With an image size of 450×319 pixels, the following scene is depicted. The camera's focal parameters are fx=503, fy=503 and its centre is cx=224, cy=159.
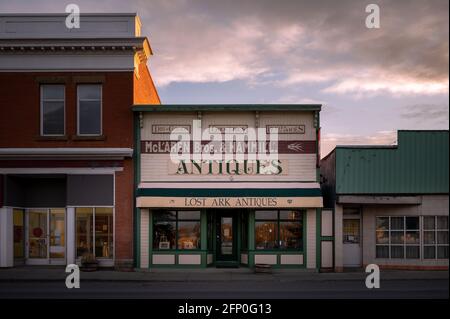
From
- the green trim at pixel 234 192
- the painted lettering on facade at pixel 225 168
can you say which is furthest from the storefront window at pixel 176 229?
the painted lettering on facade at pixel 225 168

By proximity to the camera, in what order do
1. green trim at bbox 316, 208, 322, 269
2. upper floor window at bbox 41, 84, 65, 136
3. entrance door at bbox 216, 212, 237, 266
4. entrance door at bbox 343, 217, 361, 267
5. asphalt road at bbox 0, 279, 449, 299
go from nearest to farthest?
1. asphalt road at bbox 0, 279, 449, 299
2. green trim at bbox 316, 208, 322, 269
3. upper floor window at bbox 41, 84, 65, 136
4. entrance door at bbox 343, 217, 361, 267
5. entrance door at bbox 216, 212, 237, 266

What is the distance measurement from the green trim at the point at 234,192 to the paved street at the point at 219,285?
310 centimetres

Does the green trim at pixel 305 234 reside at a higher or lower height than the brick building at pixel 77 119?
lower

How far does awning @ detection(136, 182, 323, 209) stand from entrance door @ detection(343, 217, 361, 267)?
2.10 m

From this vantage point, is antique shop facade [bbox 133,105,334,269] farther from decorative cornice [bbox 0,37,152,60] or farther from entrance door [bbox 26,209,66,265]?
entrance door [bbox 26,209,66,265]

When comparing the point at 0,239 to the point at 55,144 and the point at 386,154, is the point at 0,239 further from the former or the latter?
the point at 386,154

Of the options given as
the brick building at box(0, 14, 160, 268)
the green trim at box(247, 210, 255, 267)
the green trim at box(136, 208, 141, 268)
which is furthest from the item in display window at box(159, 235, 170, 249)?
the green trim at box(247, 210, 255, 267)

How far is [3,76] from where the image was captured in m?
21.0

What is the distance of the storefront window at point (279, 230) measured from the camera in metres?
20.8

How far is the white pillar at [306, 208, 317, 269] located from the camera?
20.6m

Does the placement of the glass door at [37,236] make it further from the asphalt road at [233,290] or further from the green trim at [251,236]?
the green trim at [251,236]
